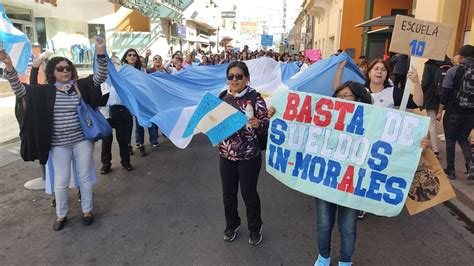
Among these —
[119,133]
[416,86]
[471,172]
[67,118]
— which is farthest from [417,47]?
[119,133]

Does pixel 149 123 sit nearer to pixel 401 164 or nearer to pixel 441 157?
pixel 401 164

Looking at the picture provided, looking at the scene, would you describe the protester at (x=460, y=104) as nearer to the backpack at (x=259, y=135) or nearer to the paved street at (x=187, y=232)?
the paved street at (x=187, y=232)

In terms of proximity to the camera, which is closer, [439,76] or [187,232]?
[187,232]

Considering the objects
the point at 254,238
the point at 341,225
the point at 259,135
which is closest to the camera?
the point at 341,225

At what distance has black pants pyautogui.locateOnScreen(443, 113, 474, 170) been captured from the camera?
5289mm

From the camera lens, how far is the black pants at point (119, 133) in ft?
20.0

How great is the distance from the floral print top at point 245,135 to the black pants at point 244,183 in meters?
0.08

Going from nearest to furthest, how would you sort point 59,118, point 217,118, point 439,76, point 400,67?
point 217,118 → point 59,118 → point 439,76 → point 400,67

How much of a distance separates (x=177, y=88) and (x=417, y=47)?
482cm

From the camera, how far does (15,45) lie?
5023 millimetres

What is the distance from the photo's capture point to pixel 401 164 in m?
2.84

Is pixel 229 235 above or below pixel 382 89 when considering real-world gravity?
below

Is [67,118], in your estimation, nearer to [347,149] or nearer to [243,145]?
[243,145]

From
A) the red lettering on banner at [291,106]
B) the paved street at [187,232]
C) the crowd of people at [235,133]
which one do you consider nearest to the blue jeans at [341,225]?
the crowd of people at [235,133]
